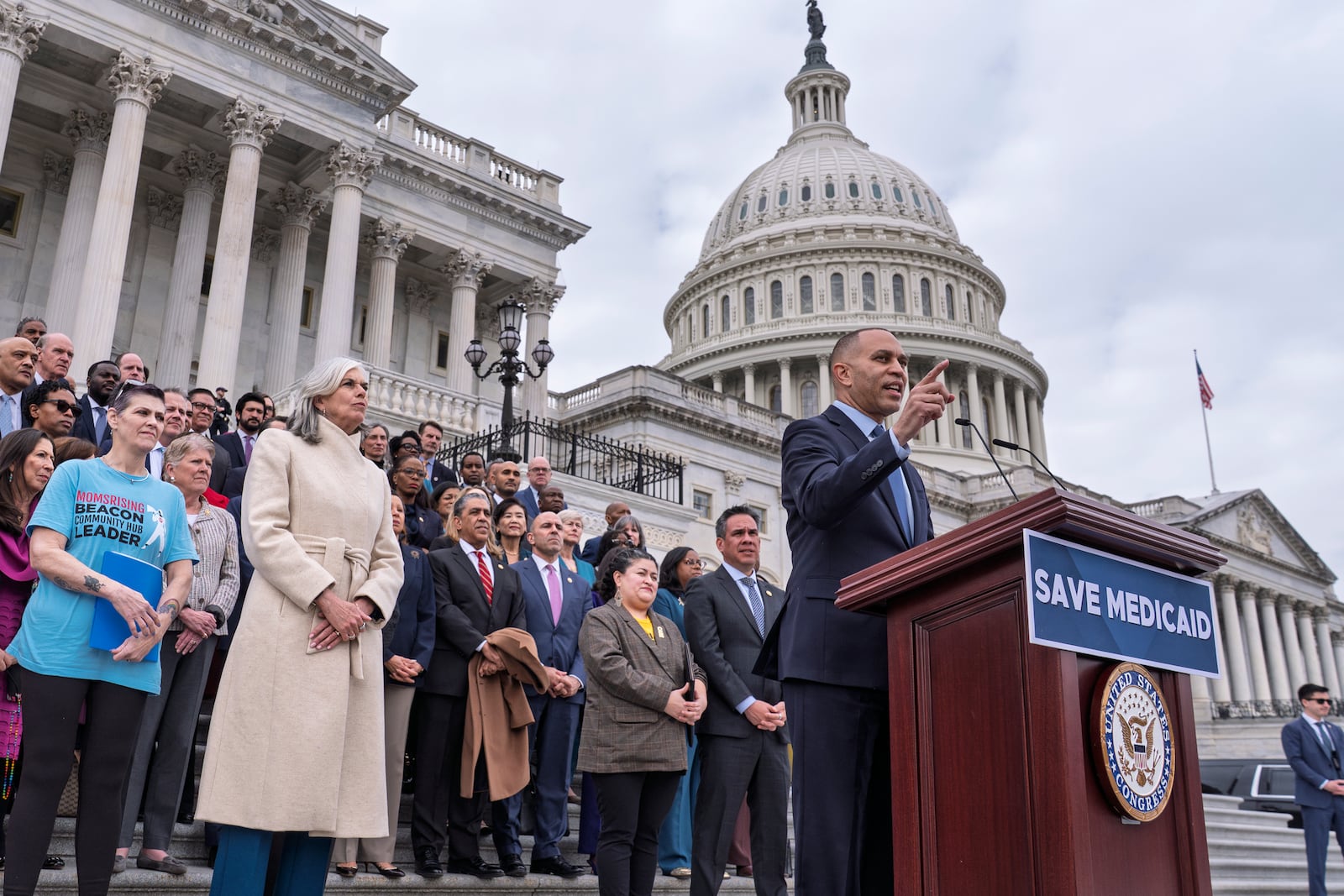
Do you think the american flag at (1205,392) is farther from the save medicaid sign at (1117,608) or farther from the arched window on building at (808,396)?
the save medicaid sign at (1117,608)

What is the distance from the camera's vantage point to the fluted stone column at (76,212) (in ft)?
81.8

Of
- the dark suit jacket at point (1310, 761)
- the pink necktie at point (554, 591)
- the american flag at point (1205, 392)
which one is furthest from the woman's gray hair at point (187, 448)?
the american flag at point (1205, 392)

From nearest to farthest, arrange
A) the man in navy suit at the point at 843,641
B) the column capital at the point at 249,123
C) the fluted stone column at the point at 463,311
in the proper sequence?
the man in navy suit at the point at 843,641
the column capital at the point at 249,123
the fluted stone column at the point at 463,311

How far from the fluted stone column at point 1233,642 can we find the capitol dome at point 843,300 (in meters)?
15.3

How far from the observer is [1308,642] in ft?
251

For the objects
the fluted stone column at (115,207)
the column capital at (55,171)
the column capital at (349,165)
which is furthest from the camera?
the column capital at (349,165)

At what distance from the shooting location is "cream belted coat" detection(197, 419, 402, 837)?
4.46m

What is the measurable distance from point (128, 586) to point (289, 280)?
26.4 m

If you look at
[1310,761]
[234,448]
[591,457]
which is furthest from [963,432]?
[234,448]

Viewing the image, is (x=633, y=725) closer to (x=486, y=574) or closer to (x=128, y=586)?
(x=486, y=574)

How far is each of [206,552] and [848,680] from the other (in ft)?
15.0

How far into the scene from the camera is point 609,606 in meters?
7.25

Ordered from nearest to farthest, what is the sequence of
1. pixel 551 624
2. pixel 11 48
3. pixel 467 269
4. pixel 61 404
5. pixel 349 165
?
pixel 61 404 < pixel 551 624 < pixel 11 48 < pixel 349 165 < pixel 467 269

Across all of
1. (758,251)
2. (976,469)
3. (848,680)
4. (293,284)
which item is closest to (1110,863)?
(848,680)
